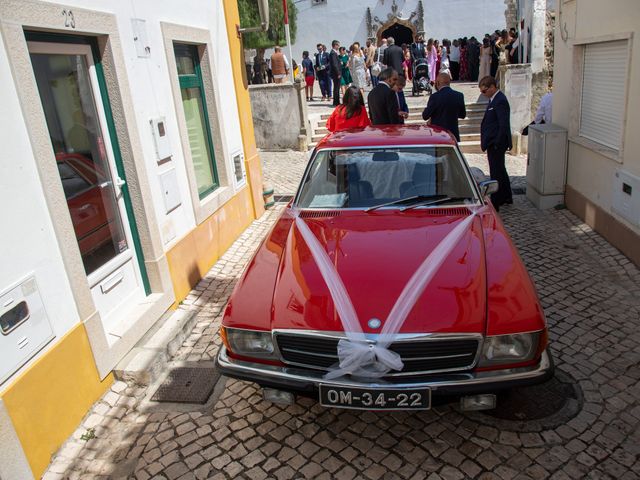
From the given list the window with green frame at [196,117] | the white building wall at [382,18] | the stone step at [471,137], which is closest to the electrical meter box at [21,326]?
A: the window with green frame at [196,117]

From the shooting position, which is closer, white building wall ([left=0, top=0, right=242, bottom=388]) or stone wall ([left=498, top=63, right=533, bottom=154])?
white building wall ([left=0, top=0, right=242, bottom=388])

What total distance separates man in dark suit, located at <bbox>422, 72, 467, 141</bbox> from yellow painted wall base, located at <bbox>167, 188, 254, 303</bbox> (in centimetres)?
348

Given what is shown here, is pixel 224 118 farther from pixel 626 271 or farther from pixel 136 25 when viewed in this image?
pixel 626 271

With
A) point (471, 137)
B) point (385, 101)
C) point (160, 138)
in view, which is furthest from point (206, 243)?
point (471, 137)

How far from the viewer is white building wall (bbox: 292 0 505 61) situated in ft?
101

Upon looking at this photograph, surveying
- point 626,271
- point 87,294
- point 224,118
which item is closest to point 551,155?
point 626,271

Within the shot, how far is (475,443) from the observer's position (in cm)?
338

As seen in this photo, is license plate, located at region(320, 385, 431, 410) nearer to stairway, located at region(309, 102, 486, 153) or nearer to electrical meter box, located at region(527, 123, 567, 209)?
electrical meter box, located at region(527, 123, 567, 209)

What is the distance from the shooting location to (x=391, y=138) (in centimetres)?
486

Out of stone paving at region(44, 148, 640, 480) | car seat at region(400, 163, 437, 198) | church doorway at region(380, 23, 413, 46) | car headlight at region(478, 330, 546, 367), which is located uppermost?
church doorway at region(380, 23, 413, 46)

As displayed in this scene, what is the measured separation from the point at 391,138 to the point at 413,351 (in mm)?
2484

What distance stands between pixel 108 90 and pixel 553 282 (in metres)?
4.95

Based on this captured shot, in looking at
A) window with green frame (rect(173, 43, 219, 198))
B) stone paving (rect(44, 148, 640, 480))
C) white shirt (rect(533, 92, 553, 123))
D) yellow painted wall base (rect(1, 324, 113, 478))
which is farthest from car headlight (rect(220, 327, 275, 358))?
white shirt (rect(533, 92, 553, 123))

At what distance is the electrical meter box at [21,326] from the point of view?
10.4 ft
